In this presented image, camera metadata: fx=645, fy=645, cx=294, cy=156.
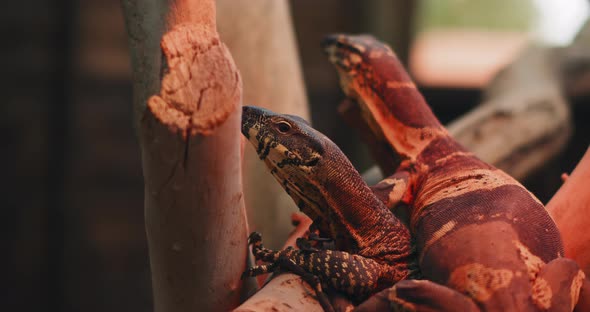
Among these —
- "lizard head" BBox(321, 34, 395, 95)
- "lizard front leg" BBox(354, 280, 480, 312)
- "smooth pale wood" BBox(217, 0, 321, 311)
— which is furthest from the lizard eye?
"smooth pale wood" BBox(217, 0, 321, 311)

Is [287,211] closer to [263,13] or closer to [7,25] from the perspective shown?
[263,13]

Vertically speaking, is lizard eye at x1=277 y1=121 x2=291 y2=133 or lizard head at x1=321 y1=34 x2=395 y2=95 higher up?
lizard head at x1=321 y1=34 x2=395 y2=95

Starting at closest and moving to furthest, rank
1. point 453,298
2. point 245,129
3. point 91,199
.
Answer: point 453,298, point 245,129, point 91,199

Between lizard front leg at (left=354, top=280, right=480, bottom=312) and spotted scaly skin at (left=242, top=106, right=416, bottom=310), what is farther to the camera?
spotted scaly skin at (left=242, top=106, right=416, bottom=310)

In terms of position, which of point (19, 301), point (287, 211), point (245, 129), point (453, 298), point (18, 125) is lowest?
point (19, 301)

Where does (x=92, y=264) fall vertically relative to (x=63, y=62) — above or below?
below

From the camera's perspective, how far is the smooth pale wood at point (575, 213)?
1.88 m

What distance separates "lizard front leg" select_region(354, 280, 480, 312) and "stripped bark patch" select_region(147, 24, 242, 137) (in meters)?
0.57

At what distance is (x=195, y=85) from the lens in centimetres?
131

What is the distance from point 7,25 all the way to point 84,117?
82 cm

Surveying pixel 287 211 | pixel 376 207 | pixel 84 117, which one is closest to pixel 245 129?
pixel 376 207

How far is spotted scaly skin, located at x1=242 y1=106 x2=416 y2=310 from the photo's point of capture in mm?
1638

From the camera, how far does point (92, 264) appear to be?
4875mm

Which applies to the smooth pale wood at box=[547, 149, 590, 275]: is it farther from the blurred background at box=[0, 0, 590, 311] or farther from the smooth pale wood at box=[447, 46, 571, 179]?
the blurred background at box=[0, 0, 590, 311]
